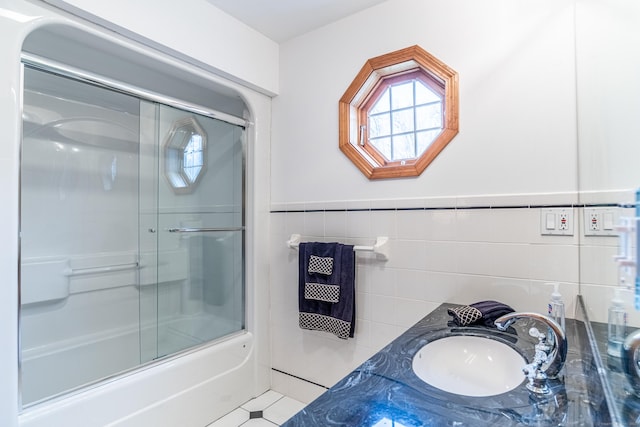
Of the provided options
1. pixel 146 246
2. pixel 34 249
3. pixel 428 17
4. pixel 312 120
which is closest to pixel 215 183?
pixel 146 246

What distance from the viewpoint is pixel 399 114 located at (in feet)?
6.11

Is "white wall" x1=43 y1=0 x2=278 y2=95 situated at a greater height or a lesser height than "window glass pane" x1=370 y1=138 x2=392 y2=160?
greater

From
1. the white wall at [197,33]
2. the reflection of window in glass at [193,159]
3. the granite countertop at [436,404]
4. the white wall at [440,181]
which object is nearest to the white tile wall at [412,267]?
the white wall at [440,181]

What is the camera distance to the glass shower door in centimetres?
223

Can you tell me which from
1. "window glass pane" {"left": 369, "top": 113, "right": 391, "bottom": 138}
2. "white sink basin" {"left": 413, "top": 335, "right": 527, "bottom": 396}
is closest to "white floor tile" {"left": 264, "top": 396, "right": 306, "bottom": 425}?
"white sink basin" {"left": 413, "top": 335, "right": 527, "bottom": 396}

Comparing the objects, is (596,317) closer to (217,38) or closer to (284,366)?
(284,366)

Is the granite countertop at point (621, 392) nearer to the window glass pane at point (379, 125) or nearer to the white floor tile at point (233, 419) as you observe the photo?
the window glass pane at point (379, 125)

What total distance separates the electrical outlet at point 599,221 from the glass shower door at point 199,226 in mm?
1801

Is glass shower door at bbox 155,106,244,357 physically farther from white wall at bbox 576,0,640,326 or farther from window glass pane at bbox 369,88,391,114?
white wall at bbox 576,0,640,326

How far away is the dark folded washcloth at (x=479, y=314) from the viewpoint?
1243mm

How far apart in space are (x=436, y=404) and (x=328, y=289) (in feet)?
3.61

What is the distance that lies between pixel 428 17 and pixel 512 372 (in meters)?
1.59

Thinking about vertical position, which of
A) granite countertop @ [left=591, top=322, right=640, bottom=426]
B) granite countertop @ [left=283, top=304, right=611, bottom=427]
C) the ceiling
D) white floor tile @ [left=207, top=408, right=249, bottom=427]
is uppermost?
the ceiling

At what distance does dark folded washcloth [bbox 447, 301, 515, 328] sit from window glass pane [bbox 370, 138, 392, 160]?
3.01 ft
